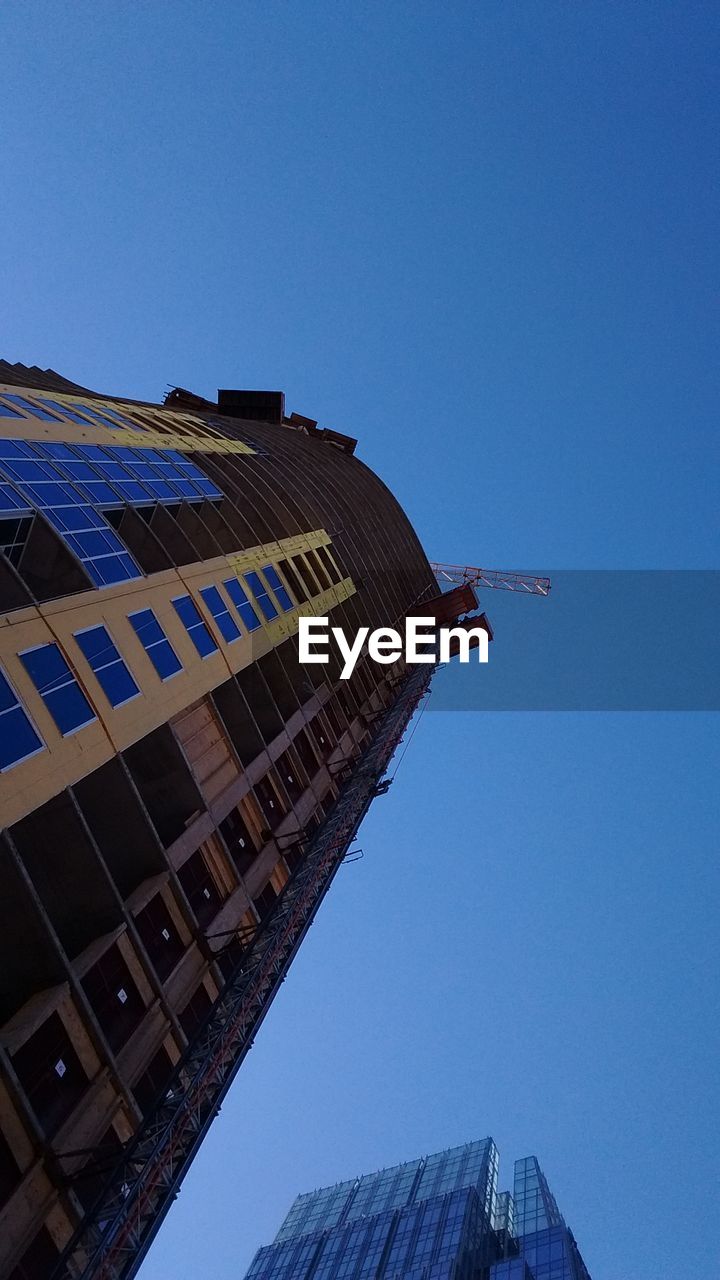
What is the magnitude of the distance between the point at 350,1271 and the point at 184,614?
131767mm

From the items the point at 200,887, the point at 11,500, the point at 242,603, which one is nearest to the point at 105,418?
the point at 242,603

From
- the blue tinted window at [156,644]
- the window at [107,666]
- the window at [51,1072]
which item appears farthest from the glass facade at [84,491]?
the window at [51,1072]

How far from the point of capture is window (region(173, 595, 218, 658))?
1174 inches

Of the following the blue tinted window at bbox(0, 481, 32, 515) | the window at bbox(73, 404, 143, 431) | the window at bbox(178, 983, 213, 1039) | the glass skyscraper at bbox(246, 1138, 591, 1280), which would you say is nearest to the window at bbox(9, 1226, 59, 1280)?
the window at bbox(178, 983, 213, 1039)

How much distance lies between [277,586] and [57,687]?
67.3 feet

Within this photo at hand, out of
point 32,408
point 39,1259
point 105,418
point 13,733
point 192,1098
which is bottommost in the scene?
point 39,1259

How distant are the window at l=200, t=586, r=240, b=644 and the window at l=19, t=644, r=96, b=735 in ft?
33.8

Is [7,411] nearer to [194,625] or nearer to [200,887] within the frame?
[194,625]

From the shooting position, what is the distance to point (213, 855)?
3055cm

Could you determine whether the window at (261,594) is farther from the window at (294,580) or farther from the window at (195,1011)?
the window at (195,1011)

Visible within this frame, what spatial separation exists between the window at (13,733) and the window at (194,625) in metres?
9.94

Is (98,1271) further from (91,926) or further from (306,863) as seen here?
(306,863)

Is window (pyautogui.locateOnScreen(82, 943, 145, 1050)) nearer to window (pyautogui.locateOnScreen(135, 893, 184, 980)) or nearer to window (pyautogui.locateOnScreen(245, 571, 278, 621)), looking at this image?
window (pyautogui.locateOnScreen(135, 893, 184, 980))

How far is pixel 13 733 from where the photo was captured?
19547mm
